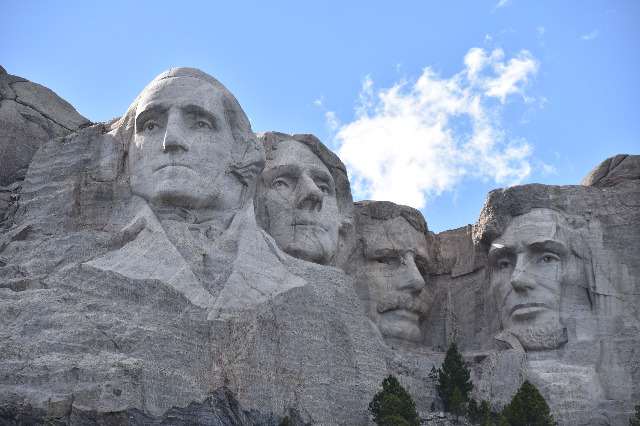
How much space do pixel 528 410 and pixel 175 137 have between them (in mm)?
5608

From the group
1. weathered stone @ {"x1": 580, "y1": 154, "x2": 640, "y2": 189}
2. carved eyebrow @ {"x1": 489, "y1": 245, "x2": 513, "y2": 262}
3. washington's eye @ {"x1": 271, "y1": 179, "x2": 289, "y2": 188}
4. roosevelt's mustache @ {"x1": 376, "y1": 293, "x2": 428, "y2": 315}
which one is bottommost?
roosevelt's mustache @ {"x1": 376, "y1": 293, "x2": 428, "y2": 315}

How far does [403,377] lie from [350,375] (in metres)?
1.40

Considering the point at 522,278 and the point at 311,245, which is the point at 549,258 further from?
the point at 311,245

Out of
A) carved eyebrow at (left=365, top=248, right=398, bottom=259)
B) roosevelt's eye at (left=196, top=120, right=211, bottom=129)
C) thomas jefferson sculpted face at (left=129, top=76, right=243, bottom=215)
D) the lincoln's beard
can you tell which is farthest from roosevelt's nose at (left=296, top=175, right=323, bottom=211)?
the lincoln's beard

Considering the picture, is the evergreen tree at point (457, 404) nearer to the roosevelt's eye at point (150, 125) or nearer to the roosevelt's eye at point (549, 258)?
the roosevelt's eye at point (549, 258)

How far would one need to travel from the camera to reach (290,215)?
18.5 m

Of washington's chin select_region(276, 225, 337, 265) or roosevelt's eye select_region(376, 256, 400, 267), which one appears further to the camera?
roosevelt's eye select_region(376, 256, 400, 267)

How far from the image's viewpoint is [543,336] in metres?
18.0

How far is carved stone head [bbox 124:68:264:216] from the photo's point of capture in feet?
54.9

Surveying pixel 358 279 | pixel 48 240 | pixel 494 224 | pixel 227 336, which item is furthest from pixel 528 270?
pixel 48 240

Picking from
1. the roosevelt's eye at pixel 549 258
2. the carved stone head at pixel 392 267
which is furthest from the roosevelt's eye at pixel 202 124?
the roosevelt's eye at pixel 549 258

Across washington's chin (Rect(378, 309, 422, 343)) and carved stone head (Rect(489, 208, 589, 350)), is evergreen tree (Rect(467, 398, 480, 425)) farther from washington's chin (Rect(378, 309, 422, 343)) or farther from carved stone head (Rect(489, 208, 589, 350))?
washington's chin (Rect(378, 309, 422, 343))

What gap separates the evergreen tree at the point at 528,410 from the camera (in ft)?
51.2

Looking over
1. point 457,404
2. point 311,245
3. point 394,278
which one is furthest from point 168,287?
point 394,278
